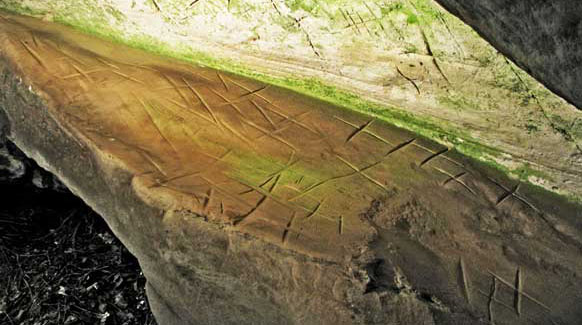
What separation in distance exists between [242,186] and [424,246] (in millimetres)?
517

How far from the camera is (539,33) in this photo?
130cm

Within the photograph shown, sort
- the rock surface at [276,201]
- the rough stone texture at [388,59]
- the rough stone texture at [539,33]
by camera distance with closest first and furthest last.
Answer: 1. the rough stone texture at [539,33]
2. the rock surface at [276,201]
3. the rough stone texture at [388,59]

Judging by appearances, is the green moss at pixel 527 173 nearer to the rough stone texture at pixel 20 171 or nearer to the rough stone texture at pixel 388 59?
the rough stone texture at pixel 388 59

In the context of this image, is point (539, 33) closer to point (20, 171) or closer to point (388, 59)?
point (388, 59)

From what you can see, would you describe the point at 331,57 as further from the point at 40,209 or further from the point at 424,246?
the point at 40,209

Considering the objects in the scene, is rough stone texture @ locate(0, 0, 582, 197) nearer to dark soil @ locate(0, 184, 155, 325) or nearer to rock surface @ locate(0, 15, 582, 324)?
rock surface @ locate(0, 15, 582, 324)

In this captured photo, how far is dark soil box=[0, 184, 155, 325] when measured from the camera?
2322mm

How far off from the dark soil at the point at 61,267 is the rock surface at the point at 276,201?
46 cm

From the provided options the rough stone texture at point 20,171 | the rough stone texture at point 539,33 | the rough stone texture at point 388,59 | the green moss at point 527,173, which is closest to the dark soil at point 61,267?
the rough stone texture at point 20,171

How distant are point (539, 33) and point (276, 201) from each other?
830 millimetres

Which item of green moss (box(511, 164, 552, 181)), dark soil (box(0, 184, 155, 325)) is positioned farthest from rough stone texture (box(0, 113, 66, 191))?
green moss (box(511, 164, 552, 181))

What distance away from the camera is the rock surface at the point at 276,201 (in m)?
1.70

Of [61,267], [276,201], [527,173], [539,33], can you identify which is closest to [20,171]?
[61,267]

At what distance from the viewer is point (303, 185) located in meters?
1.92
